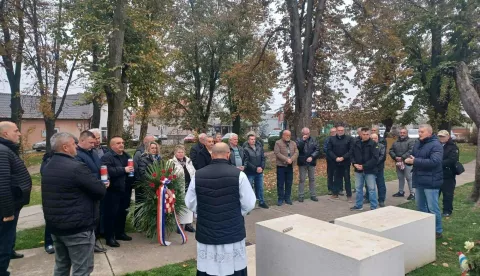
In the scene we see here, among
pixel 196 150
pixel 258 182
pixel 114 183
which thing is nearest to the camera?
pixel 114 183

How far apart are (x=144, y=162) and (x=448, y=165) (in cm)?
590

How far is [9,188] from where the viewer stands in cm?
395

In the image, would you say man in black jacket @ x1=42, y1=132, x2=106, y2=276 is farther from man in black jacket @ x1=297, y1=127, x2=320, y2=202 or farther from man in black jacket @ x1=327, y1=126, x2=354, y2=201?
man in black jacket @ x1=327, y1=126, x2=354, y2=201

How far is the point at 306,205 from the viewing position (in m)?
8.20

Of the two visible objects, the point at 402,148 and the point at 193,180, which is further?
the point at 402,148

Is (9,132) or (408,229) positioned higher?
(9,132)

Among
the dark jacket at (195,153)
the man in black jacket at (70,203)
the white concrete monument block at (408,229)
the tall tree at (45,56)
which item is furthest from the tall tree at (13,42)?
the white concrete monument block at (408,229)

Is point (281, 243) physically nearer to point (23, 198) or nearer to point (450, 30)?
point (23, 198)

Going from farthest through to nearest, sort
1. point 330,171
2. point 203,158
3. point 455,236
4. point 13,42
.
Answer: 1. point 13,42
2. point 330,171
3. point 203,158
4. point 455,236

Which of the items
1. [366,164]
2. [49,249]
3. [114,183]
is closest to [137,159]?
[114,183]

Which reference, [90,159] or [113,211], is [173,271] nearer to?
[113,211]

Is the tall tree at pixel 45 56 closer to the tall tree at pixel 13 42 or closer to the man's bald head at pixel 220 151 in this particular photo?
the tall tree at pixel 13 42

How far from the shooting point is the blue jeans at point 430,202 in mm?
5438

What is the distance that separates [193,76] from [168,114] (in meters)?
3.51
